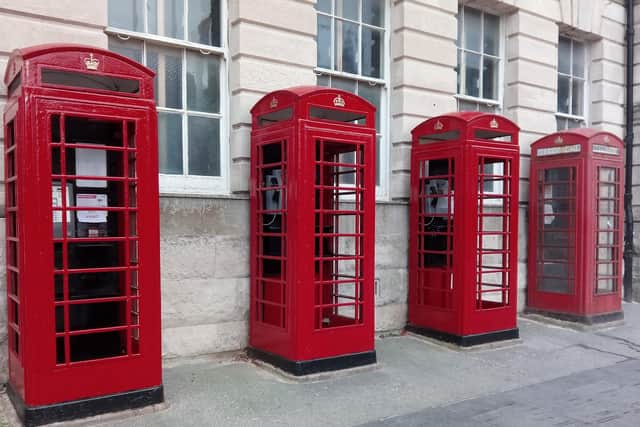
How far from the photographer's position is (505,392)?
500 cm

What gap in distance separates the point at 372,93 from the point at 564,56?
14.4ft

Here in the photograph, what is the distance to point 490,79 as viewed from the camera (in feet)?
27.5

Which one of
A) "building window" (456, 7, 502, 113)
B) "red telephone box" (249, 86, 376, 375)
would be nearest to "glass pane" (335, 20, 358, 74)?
"red telephone box" (249, 86, 376, 375)

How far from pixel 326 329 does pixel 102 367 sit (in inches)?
78.1

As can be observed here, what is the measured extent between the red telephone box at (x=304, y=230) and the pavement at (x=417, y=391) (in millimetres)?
279

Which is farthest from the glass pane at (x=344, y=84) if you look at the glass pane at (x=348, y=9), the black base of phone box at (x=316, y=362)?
the black base of phone box at (x=316, y=362)

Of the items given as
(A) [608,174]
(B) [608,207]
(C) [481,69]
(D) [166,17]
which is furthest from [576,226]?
(D) [166,17]

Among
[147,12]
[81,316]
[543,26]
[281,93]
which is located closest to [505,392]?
[281,93]

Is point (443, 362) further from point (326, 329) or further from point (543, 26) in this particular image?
point (543, 26)

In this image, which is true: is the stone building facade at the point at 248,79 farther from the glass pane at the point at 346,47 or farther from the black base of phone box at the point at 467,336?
the black base of phone box at the point at 467,336

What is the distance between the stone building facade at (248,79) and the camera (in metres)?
5.25

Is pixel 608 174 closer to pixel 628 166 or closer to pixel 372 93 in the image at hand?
pixel 628 166

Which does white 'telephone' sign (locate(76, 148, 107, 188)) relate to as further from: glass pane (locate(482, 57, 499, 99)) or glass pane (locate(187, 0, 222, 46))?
glass pane (locate(482, 57, 499, 99))

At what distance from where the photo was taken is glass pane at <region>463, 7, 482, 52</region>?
26.2 ft
